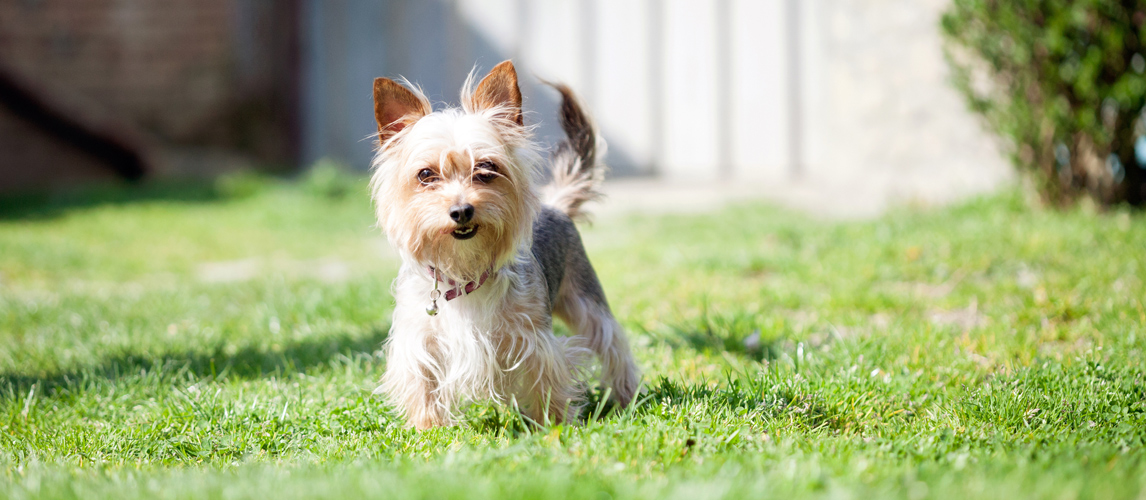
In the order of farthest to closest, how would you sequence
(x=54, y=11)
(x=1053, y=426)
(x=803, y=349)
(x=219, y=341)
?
(x=54, y=11) < (x=219, y=341) < (x=803, y=349) < (x=1053, y=426)

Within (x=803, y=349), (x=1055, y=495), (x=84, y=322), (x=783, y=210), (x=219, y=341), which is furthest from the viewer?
(x=783, y=210)

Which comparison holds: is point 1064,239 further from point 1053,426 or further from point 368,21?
point 368,21

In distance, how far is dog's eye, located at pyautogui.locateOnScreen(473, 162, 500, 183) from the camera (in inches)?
105

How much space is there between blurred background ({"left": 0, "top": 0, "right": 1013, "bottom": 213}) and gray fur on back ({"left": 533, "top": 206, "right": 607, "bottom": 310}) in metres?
5.15

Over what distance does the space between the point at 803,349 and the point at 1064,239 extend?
2727 millimetres

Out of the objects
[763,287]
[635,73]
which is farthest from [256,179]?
[763,287]

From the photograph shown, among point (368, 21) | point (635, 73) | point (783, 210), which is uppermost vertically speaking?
point (368, 21)

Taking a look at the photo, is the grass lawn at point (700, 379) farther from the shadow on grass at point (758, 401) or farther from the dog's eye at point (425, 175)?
the dog's eye at point (425, 175)

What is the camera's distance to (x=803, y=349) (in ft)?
11.3

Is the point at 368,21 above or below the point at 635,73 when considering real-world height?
above

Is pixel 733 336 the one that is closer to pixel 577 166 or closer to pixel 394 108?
pixel 577 166

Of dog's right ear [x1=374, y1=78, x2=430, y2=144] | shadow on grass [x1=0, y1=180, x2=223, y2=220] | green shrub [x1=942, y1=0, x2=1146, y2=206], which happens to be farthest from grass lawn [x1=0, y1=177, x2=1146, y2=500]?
shadow on grass [x1=0, y1=180, x2=223, y2=220]

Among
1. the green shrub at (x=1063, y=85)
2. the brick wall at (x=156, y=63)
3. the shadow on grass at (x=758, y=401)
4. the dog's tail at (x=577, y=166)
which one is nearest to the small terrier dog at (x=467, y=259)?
the shadow on grass at (x=758, y=401)

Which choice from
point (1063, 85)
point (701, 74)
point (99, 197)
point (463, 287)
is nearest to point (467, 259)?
point (463, 287)
